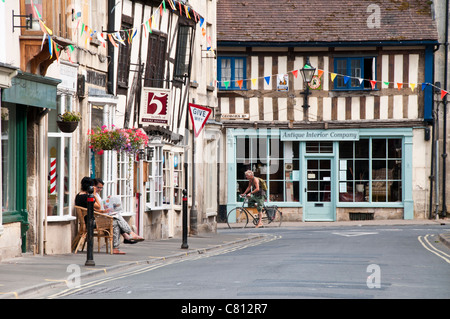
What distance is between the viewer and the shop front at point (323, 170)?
32000 mm

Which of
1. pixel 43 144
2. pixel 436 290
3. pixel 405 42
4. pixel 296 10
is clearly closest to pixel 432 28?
pixel 405 42

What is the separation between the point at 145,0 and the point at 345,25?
489 inches

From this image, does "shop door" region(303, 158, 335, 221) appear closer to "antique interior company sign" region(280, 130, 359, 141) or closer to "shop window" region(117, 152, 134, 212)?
"antique interior company sign" region(280, 130, 359, 141)

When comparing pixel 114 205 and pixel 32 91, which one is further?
pixel 114 205

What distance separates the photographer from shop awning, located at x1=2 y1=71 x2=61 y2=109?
14711 mm

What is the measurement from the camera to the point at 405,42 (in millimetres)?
31266

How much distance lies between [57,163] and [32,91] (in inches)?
80.6

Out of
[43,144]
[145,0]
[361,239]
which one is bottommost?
[361,239]

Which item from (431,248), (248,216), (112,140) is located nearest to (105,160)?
(112,140)

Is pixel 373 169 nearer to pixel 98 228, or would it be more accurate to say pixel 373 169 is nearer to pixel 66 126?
pixel 98 228

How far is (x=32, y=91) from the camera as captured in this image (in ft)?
50.3

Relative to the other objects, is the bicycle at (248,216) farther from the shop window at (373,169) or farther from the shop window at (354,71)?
the shop window at (354,71)

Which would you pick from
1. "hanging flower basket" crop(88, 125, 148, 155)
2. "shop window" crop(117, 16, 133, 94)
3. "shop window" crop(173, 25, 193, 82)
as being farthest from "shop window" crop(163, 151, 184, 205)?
"hanging flower basket" crop(88, 125, 148, 155)
